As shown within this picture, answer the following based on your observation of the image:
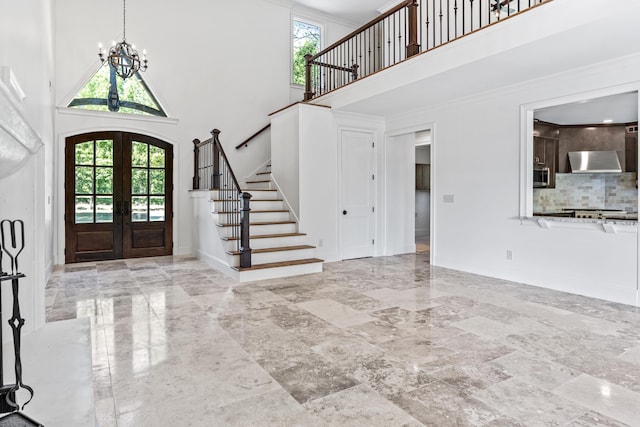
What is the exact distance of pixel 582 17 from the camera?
3.31 meters

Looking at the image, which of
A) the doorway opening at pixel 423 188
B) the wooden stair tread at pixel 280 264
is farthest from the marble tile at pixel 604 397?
the doorway opening at pixel 423 188

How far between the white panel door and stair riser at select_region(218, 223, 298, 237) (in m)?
1.04

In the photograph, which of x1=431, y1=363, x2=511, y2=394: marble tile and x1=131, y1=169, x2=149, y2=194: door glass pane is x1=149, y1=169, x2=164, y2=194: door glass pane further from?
x1=431, y1=363, x2=511, y2=394: marble tile

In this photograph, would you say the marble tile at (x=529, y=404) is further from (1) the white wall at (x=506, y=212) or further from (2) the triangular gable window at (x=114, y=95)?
(2) the triangular gable window at (x=114, y=95)

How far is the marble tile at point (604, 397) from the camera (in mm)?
2071

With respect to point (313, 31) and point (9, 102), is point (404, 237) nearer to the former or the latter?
point (313, 31)

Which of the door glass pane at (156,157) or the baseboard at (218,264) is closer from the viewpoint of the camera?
the baseboard at (218,264)

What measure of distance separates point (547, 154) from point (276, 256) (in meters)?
4.03

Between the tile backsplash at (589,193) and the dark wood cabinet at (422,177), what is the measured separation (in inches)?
235

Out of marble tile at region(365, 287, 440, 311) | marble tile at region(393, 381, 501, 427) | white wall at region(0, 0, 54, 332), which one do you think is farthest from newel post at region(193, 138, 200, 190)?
marble tile at region(393, 381, 501, 427)

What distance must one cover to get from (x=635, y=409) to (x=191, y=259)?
635 cm

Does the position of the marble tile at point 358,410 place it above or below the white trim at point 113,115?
below

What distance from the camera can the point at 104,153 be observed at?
22.4 ft

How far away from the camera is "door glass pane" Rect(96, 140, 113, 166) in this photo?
677 cm
